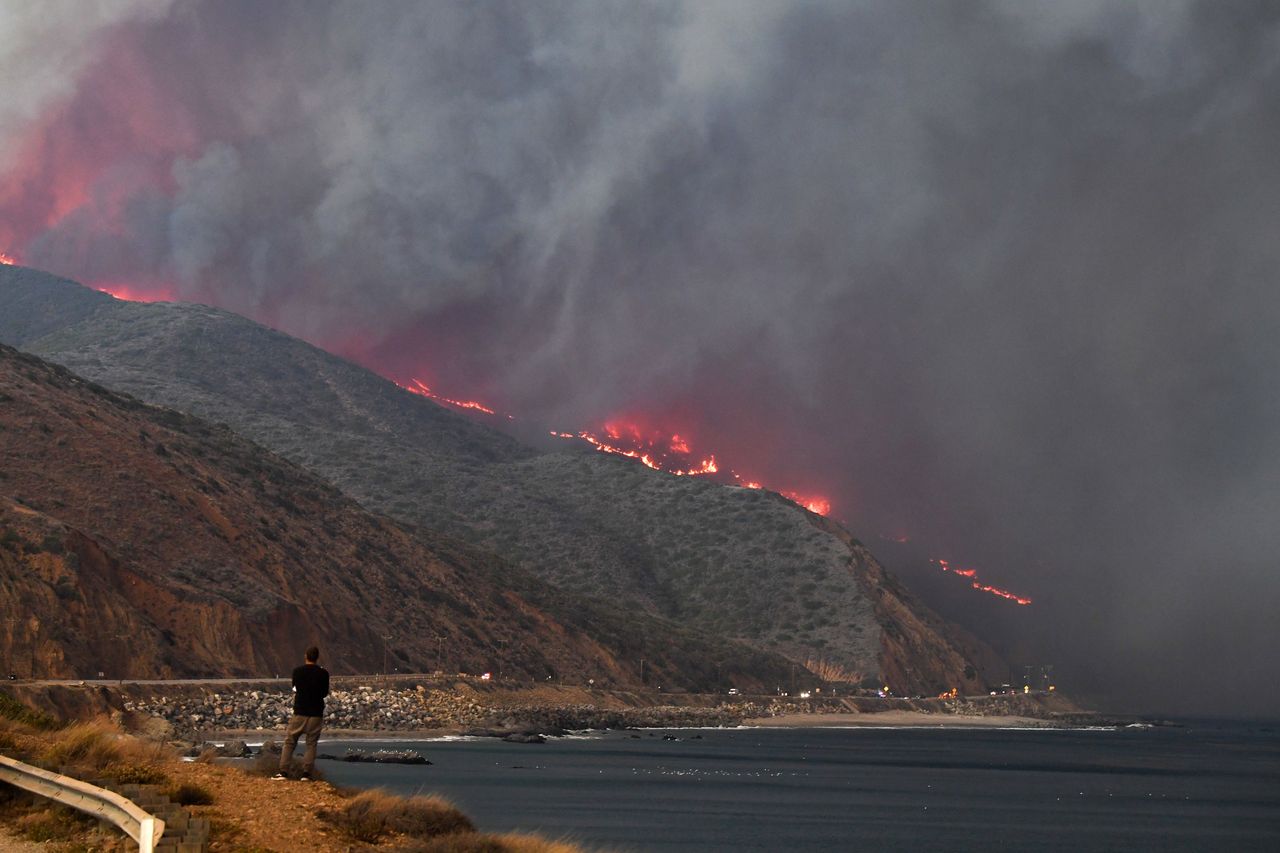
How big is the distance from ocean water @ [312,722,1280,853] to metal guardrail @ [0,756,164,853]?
16.9m

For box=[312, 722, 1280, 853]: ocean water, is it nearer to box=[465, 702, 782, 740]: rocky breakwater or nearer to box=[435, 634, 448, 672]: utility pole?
box=[465, 702, 782, 740]: rocky breakwater

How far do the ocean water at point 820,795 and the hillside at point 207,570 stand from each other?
14951mm

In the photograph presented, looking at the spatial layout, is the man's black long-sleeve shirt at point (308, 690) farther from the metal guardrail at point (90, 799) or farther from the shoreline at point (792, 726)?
the shoreline at point (792, 726)

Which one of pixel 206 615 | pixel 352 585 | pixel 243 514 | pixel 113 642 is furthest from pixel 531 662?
pixel 113 642

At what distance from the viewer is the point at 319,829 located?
1798cm

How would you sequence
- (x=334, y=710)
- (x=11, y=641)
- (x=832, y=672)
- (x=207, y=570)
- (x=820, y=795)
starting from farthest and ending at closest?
(x=832, y=672) → (x=207, y=570) → (x=334, y=710) → (x=11, y=641) → (x=820, y=795)

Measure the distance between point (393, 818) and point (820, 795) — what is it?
5183cm

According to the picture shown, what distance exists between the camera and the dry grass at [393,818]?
723 inches

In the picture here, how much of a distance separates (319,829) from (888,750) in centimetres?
10603

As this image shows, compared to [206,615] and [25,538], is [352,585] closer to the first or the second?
[206,615]

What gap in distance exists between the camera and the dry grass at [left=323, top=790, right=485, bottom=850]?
1836 centimetres

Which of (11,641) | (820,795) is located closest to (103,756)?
(820,795)

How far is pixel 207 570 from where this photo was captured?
98625 mm

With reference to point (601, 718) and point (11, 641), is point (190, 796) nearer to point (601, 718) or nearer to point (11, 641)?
point (11, 641)
